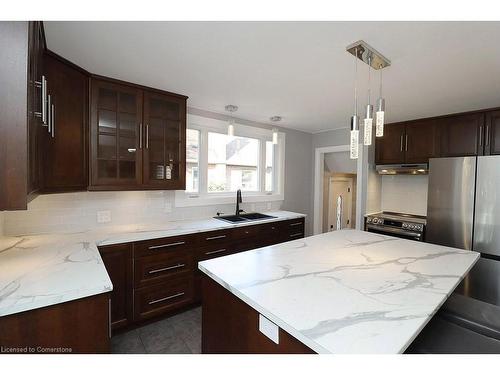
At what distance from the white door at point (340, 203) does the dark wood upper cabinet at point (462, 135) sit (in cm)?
204

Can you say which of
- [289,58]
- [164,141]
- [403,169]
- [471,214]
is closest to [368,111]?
[289,58]

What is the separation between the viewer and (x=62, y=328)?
110cm

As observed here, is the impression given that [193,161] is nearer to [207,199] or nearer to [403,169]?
[207,199]

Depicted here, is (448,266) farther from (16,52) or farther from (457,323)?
(16,52)

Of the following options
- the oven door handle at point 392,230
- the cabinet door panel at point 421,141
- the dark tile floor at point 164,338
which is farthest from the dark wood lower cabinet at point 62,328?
the cabinet door panel at point 421,141

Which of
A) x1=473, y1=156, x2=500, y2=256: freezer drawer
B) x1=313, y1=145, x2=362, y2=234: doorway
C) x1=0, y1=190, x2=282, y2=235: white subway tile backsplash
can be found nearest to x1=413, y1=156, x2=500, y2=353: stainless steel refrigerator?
x1=473, y1=156, x2=500, y2=256: freezer drawer

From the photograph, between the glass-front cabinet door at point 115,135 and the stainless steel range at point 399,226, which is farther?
the stainless steel range at point 399,226

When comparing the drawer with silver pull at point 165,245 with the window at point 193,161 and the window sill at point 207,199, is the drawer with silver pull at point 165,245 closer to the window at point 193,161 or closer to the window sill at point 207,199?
the window sill at point 207,199

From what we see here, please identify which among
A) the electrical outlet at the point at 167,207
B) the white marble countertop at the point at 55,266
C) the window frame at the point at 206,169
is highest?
the window frame at the point at 206,169

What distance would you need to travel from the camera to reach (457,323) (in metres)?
1.20

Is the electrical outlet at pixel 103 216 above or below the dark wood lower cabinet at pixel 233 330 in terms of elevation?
above

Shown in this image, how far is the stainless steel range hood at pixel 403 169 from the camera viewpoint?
3.18 metres

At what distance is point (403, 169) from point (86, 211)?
389 centimetres
